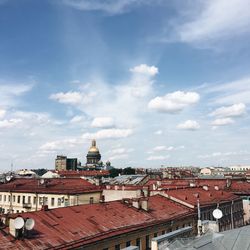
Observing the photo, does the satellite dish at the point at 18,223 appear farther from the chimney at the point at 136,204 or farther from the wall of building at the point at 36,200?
the wall of building at the point at 36,200

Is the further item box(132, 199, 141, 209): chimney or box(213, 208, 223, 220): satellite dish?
box(132, 199, 141, 209): chimney

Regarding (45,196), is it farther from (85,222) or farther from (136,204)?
(85,222)

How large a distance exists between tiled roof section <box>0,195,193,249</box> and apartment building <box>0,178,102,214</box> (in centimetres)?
2086

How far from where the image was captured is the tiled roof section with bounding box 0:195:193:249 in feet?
84.9

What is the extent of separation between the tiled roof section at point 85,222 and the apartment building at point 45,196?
2086 cm

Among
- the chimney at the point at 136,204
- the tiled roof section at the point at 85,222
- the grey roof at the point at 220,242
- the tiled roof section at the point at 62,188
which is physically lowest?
the tiled roof section at the point at 85,222

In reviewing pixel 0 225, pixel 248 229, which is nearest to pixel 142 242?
pixel 0 225

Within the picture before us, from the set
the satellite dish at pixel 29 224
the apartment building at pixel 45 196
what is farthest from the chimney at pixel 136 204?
the apartment building at pixel 45 196

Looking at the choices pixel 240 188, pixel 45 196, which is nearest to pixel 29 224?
pixel 45 196

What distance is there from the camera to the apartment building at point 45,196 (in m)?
59.5

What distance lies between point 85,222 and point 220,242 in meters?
16.1

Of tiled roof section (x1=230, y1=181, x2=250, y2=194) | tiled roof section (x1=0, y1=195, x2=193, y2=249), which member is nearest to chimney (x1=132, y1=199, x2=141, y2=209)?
tiled roof section (x1=0, y1=195, x2=193, y2=249)

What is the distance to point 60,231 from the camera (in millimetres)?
27969

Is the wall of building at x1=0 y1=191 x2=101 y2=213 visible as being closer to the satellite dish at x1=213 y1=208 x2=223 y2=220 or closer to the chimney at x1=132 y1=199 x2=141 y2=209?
the chimney at x1=132 y1=199 x2=141 y2=209
